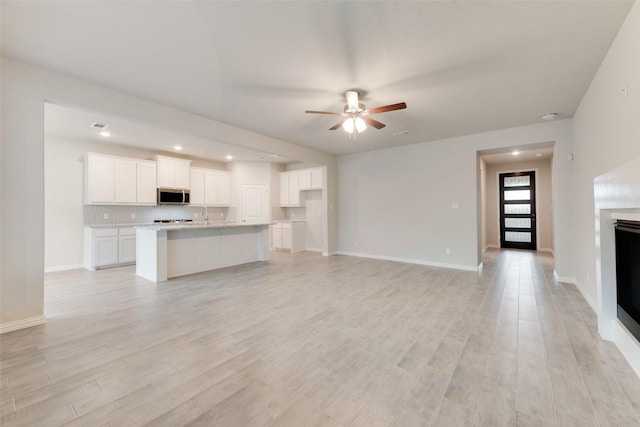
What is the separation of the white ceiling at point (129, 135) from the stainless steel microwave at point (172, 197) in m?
1.04

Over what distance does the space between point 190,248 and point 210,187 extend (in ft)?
10.4

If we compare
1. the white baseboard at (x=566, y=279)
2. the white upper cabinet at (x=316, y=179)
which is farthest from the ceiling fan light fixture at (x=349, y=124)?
the white baseboard at (x=566, y=279)

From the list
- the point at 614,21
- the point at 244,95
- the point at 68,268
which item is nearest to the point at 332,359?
the point at 244,95

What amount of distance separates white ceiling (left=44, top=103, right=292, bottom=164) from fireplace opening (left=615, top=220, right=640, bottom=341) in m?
5.05

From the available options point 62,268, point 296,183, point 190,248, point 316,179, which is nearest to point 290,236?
point 296,183

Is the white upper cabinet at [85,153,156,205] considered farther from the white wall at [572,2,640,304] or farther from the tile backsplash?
the white wall at [572,2,640,304]

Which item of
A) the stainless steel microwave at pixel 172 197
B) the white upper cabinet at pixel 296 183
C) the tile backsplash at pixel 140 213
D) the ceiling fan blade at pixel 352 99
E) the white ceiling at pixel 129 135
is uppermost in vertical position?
the white ceiling at pixel 129 135

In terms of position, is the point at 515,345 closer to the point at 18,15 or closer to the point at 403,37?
the point at 403,37

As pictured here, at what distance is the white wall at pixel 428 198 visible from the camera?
14.5 ft

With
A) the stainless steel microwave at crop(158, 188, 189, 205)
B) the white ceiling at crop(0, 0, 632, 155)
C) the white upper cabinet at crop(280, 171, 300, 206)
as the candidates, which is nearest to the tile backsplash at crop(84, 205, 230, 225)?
the stainless steel microwave at crop(158, 188, 189, 205)

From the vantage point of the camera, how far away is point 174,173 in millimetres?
6703

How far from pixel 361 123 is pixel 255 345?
2899mm

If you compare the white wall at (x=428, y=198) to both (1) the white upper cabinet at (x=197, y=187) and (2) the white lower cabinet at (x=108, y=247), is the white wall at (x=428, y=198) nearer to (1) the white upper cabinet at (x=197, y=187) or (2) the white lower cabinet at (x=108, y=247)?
(1) the white upper cabinet at (x=197, y=187)

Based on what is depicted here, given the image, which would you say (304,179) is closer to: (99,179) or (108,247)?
(99,179)
